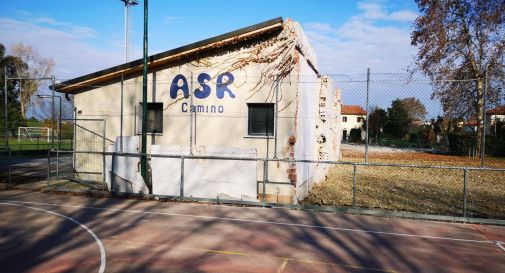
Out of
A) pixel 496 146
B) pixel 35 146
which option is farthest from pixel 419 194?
pixel 35 146

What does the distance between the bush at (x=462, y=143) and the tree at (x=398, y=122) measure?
61.4 ft

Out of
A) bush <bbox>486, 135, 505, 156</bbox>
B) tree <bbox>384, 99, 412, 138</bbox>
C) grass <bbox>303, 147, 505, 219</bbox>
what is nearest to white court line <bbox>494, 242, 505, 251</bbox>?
grass <bbox>303, 147, 505, 219</bbox>

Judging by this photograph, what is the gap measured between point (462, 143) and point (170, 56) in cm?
3337

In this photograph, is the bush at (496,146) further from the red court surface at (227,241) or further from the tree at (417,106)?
the red court surface at (227,241)

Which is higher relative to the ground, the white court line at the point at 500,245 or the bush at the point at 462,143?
the bush at the point at 462,143

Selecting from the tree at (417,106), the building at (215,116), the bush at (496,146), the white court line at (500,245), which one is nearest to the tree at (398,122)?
the bush at (496,146)

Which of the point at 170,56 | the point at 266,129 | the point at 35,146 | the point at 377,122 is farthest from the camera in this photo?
the point at 377,122

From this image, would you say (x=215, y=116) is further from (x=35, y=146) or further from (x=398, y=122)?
(x=398, y=122)

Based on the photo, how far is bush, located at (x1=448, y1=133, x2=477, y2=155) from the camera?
37.1m

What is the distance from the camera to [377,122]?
2285 inches

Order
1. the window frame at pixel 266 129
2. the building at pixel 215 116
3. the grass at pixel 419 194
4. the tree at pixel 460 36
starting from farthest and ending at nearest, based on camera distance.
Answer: the tree at pixel 460 36 < the window frame at pixel 266 129 < the building at pixel 215 116 < the grass at pixel 419 194

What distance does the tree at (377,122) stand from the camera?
191 feet

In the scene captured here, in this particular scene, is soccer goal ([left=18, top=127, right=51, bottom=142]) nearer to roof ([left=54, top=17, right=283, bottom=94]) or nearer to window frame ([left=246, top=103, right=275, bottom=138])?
roof ([left=54, top=17, right=283, bottom=94])

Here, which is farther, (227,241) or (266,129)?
(266,129)
